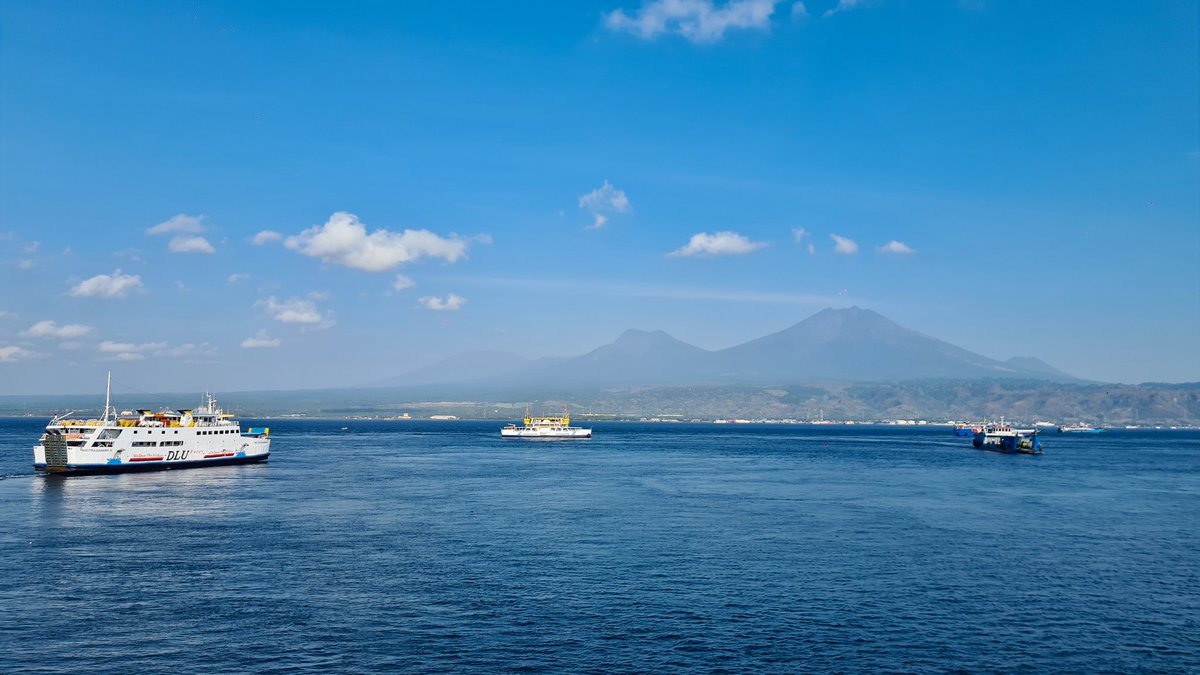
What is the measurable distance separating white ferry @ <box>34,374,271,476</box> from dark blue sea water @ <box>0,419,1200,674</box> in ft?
37.1

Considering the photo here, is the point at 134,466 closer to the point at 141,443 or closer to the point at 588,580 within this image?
the point at 141,443

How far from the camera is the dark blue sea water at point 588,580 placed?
37062mm

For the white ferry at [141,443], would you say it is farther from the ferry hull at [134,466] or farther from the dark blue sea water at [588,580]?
the dark blue sea water at [588,580]

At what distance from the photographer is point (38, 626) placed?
39469mm

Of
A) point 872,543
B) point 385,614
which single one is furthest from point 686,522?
point 385,614

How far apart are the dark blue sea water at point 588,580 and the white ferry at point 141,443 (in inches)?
446

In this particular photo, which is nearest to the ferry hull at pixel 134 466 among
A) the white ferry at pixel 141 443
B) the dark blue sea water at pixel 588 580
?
the white ferry at pixel 141 443

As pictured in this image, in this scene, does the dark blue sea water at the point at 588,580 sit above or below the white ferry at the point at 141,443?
below

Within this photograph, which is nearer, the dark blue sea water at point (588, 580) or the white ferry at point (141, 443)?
the dark blue sea water at point (588, 580)

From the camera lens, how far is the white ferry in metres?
109

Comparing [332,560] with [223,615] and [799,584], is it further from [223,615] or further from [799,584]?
[799,584]

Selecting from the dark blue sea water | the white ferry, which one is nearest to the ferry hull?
the white ferry

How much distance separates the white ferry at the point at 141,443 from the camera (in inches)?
4299

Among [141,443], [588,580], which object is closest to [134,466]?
[141,443]
